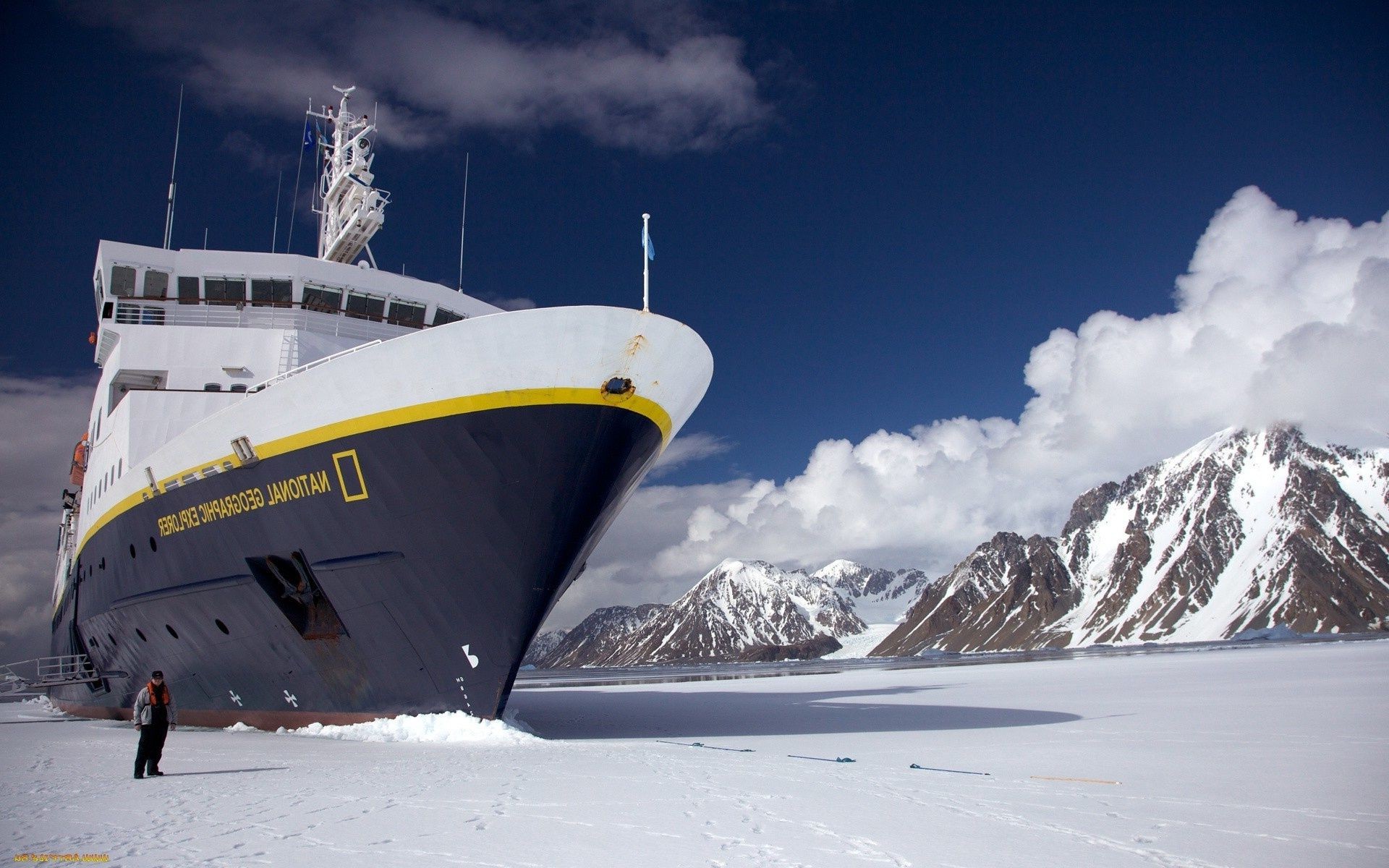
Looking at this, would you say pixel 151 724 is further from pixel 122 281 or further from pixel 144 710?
pixel 122 281

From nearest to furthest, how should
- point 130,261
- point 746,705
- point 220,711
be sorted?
1. point 220,711
2. point 130,261
3. point 746,705

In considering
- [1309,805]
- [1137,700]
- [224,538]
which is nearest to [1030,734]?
[1309,805]

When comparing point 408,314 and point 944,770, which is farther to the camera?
point 408,314

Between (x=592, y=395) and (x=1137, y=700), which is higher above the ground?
(x=592, y=395)

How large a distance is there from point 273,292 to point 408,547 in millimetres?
8483

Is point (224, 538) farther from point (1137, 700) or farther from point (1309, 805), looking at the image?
point (1137, 700)

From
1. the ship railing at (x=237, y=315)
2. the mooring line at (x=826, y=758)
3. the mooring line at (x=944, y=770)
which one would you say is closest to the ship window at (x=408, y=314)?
the ship railing at (x=237, y=315)

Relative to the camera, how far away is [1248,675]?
2472cm

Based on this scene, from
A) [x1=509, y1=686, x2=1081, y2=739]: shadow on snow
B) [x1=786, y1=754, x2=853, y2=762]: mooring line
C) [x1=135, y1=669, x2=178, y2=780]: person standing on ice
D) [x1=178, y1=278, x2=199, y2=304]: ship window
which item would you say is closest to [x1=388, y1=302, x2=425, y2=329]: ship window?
[x1=178, y1=278, x2=199, y2=304]: ship window

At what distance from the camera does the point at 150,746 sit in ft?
27.0

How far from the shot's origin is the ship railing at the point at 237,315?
634 inches

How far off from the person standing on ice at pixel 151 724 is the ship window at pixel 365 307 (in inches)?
381

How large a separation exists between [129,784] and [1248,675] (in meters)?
28.3

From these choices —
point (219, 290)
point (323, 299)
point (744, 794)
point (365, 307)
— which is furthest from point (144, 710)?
point (219, 290)
